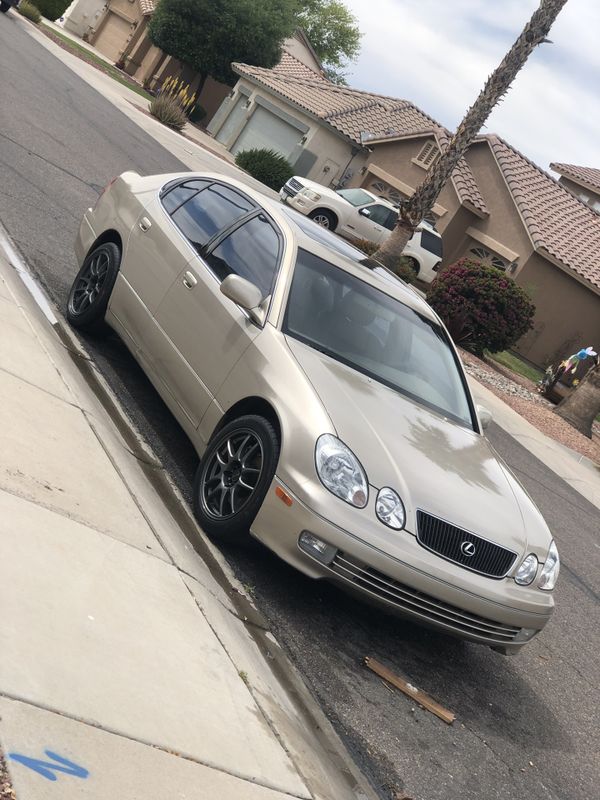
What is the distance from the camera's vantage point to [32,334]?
23.2ft

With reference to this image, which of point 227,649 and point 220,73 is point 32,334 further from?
point 220,73

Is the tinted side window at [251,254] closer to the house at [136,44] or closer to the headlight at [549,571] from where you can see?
the headlight at [549,571]

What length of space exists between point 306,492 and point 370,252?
22.8 metres

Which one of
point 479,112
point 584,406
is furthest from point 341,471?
point 479,112

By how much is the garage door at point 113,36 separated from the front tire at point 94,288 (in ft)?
189

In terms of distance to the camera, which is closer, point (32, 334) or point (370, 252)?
point (32, 334)

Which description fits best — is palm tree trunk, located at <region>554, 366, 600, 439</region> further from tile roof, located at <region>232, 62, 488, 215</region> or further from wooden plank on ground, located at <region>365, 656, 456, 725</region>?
tile roof, located at <region>232, 62, 488, 215</region>

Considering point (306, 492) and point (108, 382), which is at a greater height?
point (306, 492)

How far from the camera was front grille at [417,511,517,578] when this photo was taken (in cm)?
559

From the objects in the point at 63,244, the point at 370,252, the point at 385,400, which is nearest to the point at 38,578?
the point at 385,400

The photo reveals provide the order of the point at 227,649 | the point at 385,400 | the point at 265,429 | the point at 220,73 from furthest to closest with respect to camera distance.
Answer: the point at 220,73 → the point at 385,400 → the point at 265,429 → the point at 227,649

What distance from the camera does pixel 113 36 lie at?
64125 mm

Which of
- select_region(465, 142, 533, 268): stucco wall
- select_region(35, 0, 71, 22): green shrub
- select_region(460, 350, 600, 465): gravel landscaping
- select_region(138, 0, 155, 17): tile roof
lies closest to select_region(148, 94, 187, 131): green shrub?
select_region(465, 142, 533, 268): stucco wall

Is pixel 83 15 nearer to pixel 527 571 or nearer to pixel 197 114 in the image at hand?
pixel 197 114
